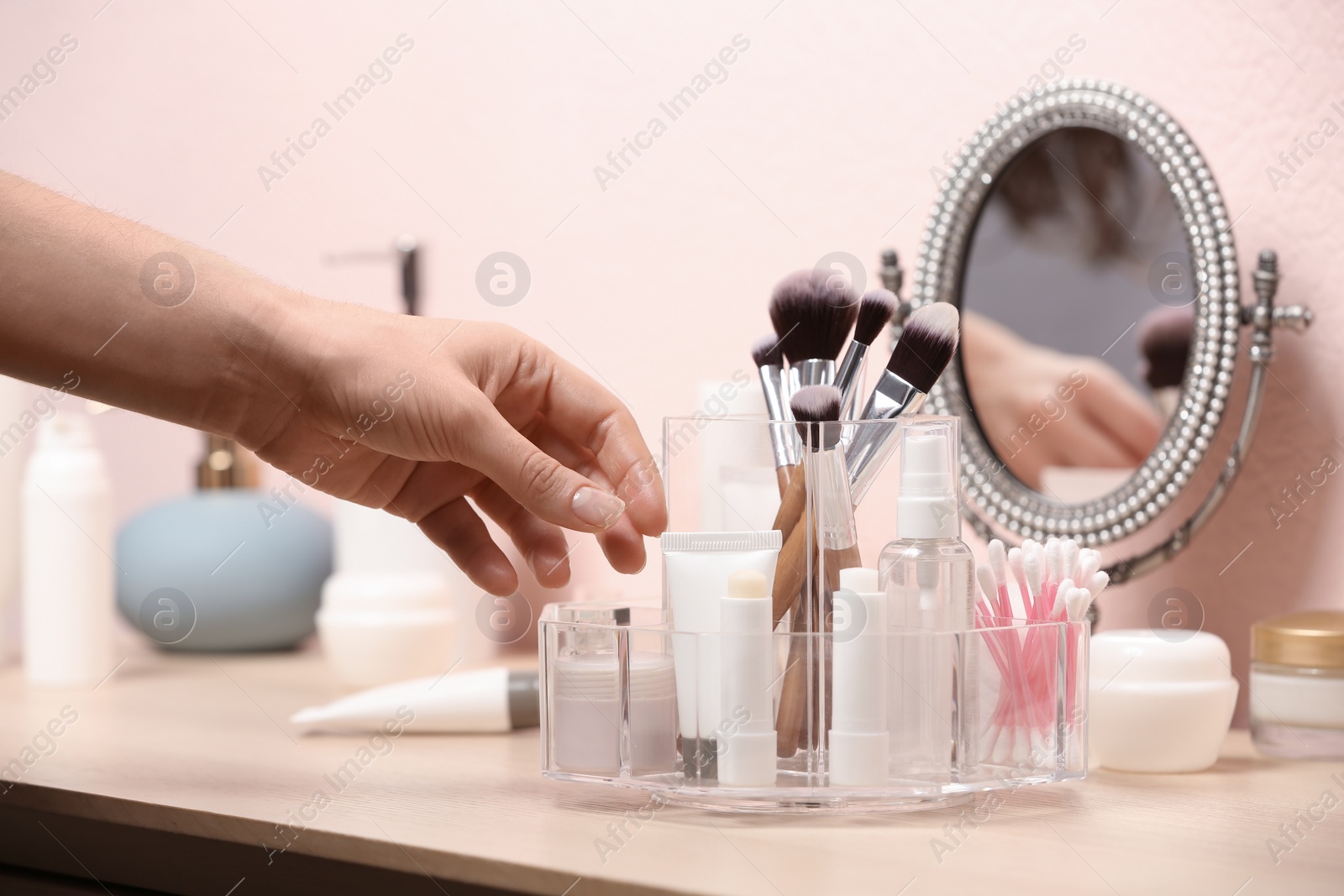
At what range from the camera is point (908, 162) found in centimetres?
83

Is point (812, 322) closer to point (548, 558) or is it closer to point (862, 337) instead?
point (862, 337)

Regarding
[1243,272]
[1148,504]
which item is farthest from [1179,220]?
[1148,504]

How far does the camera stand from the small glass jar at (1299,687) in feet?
2.06

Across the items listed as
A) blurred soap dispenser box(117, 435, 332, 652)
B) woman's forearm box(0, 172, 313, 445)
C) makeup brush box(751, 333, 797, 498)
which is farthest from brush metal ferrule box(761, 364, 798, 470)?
blurred soap dispenser box(117, 435, 332, 652)

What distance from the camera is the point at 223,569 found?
1039 mm

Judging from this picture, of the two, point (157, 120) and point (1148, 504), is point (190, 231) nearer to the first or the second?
point (157, 120)

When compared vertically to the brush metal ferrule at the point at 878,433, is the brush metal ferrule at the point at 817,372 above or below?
above

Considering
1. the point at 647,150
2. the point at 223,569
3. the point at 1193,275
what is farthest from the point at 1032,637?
the point at 223,569

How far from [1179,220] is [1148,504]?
16cm

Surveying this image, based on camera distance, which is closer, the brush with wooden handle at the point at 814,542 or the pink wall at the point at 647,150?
Answer: the brush with wooden handle at the point at 814,542

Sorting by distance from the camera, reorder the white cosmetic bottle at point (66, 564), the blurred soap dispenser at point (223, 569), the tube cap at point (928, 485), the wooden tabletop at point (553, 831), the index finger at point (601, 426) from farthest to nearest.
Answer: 1. the blurred soap dispenser at point (223, 569)
2. the white cosmetic bottle at point (66, 564)
3. the index finger at point (601, 426)
4. the tube cap at point (928, 485)
5. the wooden tabletop at point (553, 831)

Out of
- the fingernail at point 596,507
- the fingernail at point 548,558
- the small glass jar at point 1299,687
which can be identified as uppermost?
→ the fingernail at point 596,507

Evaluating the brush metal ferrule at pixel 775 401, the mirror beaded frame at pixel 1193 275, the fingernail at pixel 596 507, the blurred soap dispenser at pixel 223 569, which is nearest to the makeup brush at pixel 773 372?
the brush metal ferrule at pixel 775 401

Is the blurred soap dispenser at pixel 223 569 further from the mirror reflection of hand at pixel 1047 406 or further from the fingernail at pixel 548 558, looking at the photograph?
the mirror reflection of hand at pixel 1047 406
